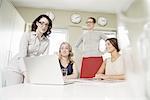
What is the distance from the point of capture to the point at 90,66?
1.76 meters

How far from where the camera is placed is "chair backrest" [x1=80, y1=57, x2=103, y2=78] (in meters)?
1.73

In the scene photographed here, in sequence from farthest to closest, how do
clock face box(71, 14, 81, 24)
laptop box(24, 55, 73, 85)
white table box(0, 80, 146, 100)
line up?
clock face box(71, 14, 81, 24) < laptop box(24, 55, 73, 85) < white table box(0, 80, 146, 100)

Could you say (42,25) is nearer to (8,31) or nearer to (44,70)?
(44,70)

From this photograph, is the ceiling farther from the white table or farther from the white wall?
the white table

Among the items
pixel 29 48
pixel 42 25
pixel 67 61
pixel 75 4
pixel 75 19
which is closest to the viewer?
pixel 29 48

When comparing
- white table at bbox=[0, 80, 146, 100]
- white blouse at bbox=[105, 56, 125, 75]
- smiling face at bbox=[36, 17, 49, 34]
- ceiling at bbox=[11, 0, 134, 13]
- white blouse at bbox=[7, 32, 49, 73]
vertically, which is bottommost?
white table at bbox=[0, 80, 146, 100]

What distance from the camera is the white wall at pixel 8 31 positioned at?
290 centimetres

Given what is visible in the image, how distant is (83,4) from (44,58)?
3.02m

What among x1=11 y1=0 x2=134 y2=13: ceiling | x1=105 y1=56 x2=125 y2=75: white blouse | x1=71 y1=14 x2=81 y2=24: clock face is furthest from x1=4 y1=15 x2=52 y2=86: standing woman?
x1=71 y1=14 x2=81 y2=24: clock face

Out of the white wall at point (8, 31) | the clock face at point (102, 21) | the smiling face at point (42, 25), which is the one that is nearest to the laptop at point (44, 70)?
the smiling face at point (42, 25)

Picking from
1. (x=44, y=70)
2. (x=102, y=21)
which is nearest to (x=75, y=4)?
(x=102, y=21)

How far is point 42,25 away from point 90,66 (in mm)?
513

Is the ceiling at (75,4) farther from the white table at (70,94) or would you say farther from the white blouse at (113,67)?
the white table at (70,94)

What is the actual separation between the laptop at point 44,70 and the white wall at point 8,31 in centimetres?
194
